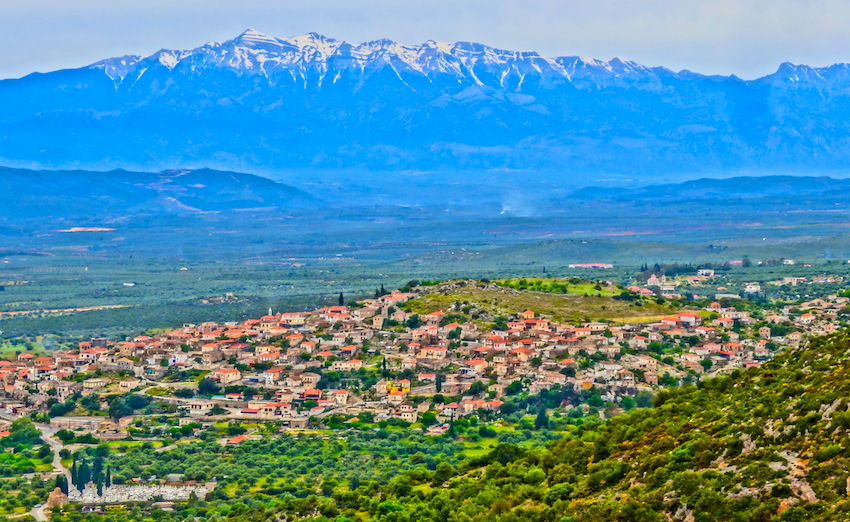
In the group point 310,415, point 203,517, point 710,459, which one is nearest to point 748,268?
point 310,415

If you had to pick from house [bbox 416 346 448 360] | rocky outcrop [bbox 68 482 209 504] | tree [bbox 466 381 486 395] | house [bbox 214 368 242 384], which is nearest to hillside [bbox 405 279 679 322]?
house [bbox 416 346 448 360]

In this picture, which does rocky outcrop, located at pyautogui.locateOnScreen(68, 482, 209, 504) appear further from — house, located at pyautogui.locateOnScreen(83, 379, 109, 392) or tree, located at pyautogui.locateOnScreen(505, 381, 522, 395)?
house, located at pyautogui.locateOnScreen(83, 379, 109, 392)

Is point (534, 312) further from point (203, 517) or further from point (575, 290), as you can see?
point (203, 517)

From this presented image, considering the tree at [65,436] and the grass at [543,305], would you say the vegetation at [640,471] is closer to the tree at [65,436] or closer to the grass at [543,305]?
the tree at [65,436]

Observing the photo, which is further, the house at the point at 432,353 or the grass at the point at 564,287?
the grass at the point at 564,287

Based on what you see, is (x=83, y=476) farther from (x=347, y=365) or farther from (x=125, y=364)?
(x=125, y=364)

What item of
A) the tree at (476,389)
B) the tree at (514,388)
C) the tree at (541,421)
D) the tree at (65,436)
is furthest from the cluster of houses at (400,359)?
the tree at (65,436)
